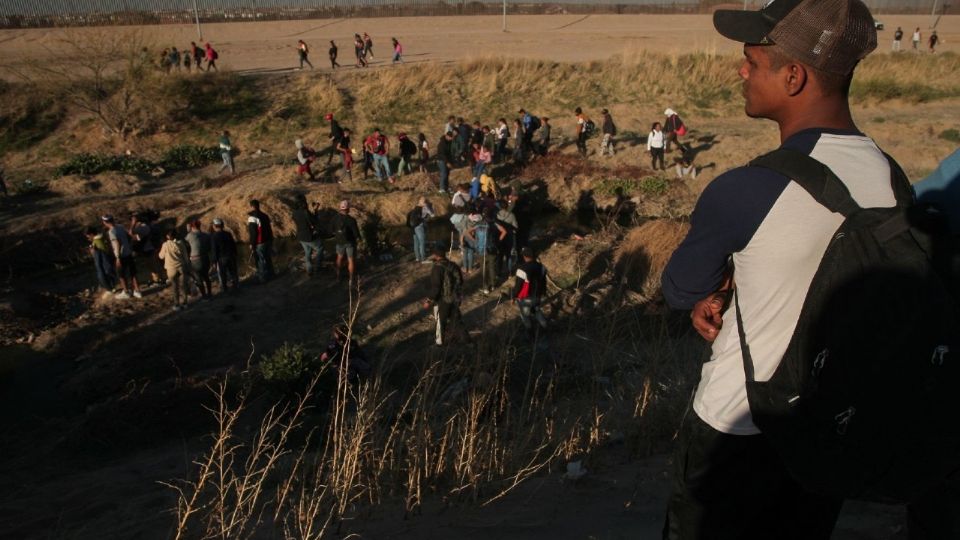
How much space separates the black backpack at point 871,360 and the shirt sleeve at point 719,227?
0.19ft

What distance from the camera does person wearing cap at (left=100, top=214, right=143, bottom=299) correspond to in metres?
11.7

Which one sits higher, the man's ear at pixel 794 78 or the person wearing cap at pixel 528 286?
the man's ear at pixel 794 78

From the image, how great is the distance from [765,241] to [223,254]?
1157 centimetres

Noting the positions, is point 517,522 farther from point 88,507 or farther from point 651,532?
point 88,507

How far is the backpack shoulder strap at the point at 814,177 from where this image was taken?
61.9 inches

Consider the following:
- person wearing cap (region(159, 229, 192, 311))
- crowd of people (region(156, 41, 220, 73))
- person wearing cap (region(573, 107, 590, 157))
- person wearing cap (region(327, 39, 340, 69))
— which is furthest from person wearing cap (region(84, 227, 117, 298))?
person wearing cap (region(327, 39, 340, 69))

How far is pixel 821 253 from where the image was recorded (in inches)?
63.5

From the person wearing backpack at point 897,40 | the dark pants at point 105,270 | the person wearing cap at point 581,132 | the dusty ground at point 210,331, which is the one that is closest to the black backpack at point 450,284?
the dusty ground at point 210,331

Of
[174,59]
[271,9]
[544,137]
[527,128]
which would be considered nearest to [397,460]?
[527,128]

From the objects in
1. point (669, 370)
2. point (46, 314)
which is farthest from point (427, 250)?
point (669, 370)

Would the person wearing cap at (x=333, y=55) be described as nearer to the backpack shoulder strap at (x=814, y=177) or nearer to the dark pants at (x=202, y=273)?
the dark pants at (x=202, y=273)

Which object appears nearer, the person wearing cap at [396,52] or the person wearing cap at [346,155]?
the person wearing cap at [346,155]

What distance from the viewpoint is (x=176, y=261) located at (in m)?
11.5

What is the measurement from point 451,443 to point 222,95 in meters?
23.9
